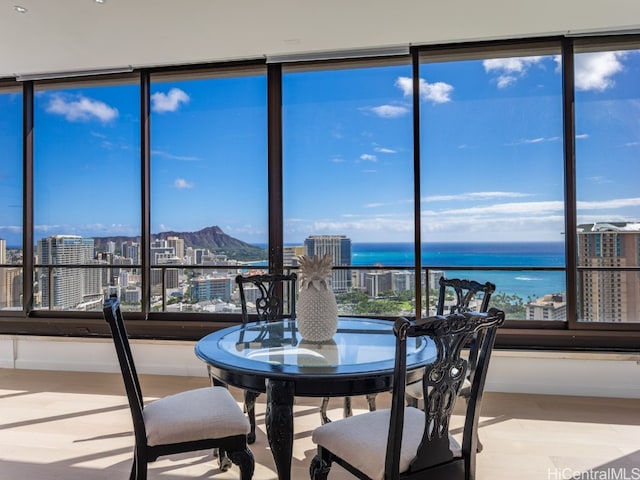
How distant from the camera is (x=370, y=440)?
1.61 metres

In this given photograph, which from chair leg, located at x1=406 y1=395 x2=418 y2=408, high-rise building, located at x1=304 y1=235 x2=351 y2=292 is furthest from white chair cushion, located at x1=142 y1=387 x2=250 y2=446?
high-rise building, located at x1=304 y1=235 x2=351 y2=292

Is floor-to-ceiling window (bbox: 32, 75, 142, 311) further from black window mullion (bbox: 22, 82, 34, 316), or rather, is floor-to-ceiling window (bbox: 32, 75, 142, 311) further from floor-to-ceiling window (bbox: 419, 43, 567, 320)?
floor-to-ceiling window (bbox: 419, 43, 567, 320)

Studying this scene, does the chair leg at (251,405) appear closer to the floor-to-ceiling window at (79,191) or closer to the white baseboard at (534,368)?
the white baseboard at (534,368)

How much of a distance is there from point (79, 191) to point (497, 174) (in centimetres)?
428

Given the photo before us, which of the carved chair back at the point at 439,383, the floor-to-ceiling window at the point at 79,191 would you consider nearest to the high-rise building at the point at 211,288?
the floor-to-ceiling window at the point at 79,191

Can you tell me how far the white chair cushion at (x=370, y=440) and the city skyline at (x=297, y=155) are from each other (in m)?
2.36

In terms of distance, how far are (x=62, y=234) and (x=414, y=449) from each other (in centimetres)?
430

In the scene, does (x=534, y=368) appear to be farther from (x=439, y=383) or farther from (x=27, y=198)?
(x=27, y=198)

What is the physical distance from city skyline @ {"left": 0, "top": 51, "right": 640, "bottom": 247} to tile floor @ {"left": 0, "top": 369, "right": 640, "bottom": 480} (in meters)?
1.53

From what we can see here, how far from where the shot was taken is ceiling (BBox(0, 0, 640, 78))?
2.87 meters

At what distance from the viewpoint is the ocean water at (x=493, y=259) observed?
3.77m

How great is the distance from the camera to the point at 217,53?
12.1ft

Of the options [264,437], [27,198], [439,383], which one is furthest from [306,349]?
[27,198]

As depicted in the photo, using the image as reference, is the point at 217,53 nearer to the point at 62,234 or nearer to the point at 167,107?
the point at 167,107
